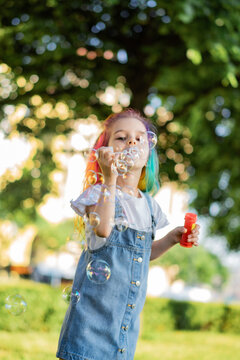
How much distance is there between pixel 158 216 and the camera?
2627mm

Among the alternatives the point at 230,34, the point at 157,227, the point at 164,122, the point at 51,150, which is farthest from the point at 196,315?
the point at 157,227

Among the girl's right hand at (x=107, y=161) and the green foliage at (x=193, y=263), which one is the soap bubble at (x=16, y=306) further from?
the green foliage at (x=193, y=263)

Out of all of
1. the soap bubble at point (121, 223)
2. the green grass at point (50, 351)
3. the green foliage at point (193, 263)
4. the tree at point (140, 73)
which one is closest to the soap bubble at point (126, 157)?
the soap bubble at point (121, 223)

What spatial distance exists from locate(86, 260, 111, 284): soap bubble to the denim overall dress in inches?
1.1

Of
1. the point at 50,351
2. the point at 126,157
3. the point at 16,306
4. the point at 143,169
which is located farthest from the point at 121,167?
the point at 50,351

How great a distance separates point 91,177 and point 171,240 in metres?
0.55

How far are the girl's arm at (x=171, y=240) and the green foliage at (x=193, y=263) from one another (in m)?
34.5

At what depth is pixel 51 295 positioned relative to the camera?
970cm

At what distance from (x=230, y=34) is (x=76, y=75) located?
330 centimetres

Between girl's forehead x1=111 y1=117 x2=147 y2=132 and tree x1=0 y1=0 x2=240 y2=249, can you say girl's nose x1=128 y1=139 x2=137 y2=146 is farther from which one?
tree x1=0 y1=0 x2=240 y2=249

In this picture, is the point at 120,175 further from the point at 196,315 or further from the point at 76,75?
the point at 196,315

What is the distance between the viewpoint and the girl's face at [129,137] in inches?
97.6

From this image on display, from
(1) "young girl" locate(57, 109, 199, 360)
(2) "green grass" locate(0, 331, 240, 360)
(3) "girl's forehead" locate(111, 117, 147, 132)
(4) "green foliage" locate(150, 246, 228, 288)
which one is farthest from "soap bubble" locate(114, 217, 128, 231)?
(4) "green foliage" locate(150, 246, 228, 288)

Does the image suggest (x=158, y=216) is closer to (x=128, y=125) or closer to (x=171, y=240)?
(x=171, y=240)
